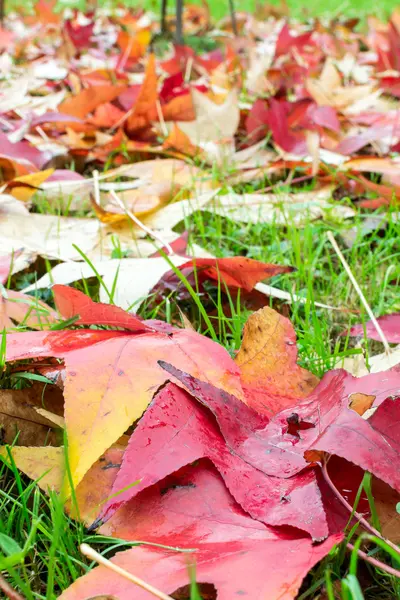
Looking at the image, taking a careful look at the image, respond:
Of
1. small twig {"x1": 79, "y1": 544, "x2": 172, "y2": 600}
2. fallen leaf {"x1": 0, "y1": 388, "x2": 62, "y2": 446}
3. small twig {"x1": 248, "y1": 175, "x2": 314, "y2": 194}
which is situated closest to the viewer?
small twig {"x1": 79, "y1": 544, "x2": 172, "y2": 600}

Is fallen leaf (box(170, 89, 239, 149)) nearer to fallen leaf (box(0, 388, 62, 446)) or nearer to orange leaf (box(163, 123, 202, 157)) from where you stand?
orange leaf (box(163, 123, 202, 157))

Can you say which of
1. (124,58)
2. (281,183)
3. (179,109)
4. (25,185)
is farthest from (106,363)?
(124,58)

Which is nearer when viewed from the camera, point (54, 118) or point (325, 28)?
point (54, 118)

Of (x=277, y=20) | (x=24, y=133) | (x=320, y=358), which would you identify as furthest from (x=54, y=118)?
(x=277, y=20)

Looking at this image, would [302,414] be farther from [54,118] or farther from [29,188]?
[54,118]

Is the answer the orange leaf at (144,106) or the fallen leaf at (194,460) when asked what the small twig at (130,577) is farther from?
the orange leaf at (144,106)

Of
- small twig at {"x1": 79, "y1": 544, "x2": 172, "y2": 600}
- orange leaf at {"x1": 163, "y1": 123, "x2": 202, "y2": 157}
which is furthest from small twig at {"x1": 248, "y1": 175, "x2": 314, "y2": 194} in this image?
small twig at {"x1": 79, "y1": 544, "x2": 172, "y2": 600}

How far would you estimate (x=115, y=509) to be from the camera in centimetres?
55

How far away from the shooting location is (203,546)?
0.53 m

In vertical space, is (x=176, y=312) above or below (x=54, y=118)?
below

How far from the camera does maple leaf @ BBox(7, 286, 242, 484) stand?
58cm

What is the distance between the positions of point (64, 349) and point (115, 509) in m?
0.20

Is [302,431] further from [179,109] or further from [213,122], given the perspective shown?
[179,109]

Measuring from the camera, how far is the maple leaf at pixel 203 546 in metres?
0.48
